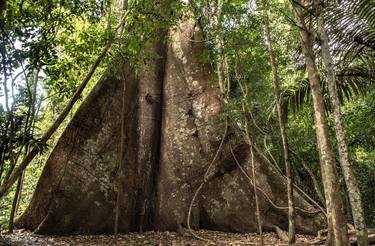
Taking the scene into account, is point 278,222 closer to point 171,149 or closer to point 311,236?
point 311,236

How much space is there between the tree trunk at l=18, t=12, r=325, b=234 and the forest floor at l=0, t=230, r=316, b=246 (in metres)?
0.27

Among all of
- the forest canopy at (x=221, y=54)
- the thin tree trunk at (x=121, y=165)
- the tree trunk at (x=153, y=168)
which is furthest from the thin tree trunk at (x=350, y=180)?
the thin tree trunk at (x=121, y=165)

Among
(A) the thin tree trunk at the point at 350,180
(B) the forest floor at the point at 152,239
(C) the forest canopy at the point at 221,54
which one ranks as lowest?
(B) the forest floor at the point at 152,239

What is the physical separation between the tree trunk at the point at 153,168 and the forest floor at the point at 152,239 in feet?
0.89

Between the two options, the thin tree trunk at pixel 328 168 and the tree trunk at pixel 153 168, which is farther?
the tree trunk at pixel 153 168

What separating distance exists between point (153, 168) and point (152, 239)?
6.63 ft

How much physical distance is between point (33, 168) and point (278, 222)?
9488 millimetres

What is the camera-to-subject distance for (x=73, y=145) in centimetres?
804

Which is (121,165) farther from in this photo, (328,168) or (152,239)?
(328,168)

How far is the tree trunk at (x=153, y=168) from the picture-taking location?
7.68 metres

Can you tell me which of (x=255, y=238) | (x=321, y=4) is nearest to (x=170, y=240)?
(x=255, y=238)

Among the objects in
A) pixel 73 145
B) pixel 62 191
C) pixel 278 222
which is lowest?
pixel 278 222

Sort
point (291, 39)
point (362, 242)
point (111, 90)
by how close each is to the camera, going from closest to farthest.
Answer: point (362, 242)
point (111, 90)
point (291, 39)

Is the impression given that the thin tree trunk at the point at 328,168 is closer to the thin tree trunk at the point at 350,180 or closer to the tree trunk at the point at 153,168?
the thin tree trunk at the point at 350,180
